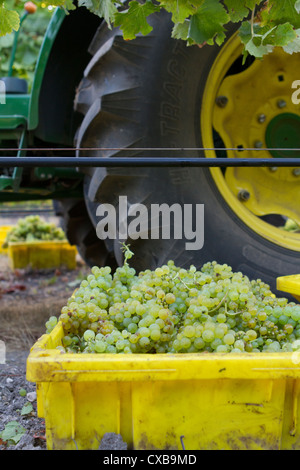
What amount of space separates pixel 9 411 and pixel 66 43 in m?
1.60

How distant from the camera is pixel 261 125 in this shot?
2.12m

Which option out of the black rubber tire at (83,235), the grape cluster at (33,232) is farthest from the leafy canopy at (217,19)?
the grape cluster at (33,232)

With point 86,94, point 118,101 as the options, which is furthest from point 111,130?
point 86,94

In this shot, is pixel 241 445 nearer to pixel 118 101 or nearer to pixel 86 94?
pixel 118 101

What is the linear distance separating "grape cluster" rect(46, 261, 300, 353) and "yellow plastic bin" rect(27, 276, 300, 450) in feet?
0.27

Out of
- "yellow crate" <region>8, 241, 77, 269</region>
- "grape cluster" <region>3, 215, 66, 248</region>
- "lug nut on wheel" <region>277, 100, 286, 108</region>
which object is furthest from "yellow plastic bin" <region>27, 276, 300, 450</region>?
"grape cluster" <region>3, 215, 66, 248</region>

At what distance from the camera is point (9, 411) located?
1.37 metres

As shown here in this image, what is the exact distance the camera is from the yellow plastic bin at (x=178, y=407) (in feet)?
3.07

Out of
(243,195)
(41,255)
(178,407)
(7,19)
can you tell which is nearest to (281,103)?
(243,195)

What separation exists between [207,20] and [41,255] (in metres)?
3.34

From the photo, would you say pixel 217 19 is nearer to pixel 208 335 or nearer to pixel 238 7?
pixel 238 7

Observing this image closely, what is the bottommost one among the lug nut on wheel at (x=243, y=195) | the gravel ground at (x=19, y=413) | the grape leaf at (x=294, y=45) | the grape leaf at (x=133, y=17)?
the gravel ground at (x=19, y=413)

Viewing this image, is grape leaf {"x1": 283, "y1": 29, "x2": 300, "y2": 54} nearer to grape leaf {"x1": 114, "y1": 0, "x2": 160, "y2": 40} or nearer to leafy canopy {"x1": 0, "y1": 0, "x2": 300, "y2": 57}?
leafy canopy {"x1": 0, "y1": 0, "x2": 300, "y2": 57}

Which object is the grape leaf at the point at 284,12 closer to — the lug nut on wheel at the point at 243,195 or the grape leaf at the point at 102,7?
the grape leaf at the point at 102,7
